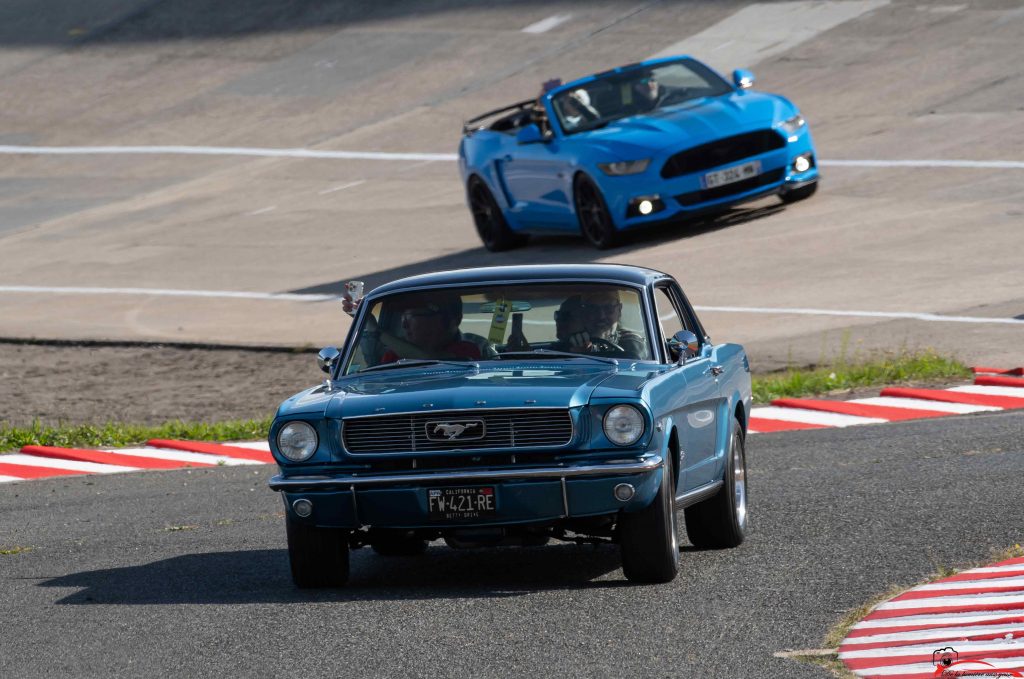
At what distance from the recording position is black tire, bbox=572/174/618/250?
19969mm

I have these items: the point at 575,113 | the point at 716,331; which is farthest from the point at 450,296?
the point at 575,113

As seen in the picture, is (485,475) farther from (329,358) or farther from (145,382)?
(145,382)

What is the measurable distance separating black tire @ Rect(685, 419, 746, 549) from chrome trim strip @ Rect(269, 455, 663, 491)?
3.58 ft

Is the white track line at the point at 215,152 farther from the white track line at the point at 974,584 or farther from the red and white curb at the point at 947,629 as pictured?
the red and white curb at the point at 947,629

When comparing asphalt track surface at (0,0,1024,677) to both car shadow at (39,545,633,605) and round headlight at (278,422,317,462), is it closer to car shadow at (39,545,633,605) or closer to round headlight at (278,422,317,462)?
car shadow at (39,545,633,605)

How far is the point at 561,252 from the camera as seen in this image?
2095cm

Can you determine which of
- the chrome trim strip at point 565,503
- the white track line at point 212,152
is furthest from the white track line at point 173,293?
the chrome trim strip at point 565,503

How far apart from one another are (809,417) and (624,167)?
613cm

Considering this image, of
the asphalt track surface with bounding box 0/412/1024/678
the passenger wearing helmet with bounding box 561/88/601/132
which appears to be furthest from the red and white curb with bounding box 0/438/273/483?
the passenger wearing helmet with bounding box 561/88/601/132

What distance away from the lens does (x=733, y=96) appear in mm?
20594

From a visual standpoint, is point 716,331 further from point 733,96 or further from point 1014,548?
point 1014,548

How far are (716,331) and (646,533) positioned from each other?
8611mm

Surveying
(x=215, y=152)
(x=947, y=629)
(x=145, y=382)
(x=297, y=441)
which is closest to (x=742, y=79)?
(x=145, y=382)

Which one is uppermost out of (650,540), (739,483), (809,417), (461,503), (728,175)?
(461,503)
